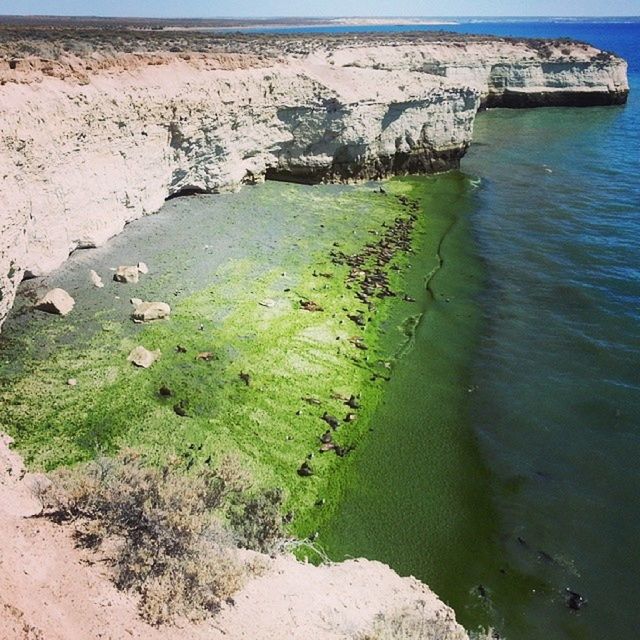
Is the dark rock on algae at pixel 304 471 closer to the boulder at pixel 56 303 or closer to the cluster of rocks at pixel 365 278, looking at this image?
the cluster of rocks at pixel 365 278

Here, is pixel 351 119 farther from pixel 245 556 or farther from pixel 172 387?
pixel 245 556

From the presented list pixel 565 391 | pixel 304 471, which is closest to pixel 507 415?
pixel 565 391

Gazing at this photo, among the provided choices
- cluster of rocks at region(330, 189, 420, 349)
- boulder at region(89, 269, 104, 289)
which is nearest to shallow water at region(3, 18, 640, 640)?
boulder at region(89, 269, 104, 289)

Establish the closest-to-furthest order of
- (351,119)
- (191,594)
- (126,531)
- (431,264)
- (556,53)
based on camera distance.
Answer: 1. (191,594)
2. (126,531)
3. (431,264)
4. (351,119)
5. (556,53)

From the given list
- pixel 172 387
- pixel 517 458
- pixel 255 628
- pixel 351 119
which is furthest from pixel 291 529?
pixel 351 119

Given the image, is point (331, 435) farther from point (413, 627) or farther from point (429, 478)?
point (413, 627)

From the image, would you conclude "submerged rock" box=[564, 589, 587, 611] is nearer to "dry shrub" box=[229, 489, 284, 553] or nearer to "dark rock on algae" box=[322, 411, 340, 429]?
"dry shrub" box=[229, 489, 284, 553]

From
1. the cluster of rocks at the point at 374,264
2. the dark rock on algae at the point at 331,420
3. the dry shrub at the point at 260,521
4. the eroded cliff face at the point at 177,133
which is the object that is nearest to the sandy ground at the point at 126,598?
the dry shrub at the point at 260,521
